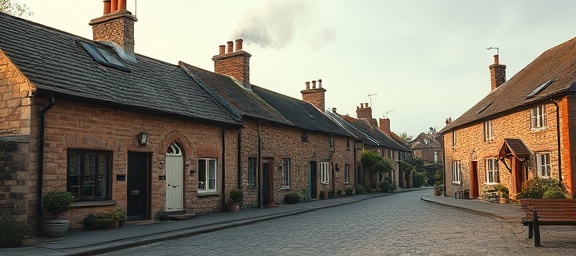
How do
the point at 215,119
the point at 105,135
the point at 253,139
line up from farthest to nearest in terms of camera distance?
the point at 253,139
the point at 215,119
the point at 105,135

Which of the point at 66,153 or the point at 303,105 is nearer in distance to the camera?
the point at 66,153

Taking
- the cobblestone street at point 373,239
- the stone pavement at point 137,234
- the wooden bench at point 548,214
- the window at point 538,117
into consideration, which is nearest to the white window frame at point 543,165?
the window at point 538,117

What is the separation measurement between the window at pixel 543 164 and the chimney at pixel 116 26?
1807 centimetres

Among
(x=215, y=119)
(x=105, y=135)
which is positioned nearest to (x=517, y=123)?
(x=215, y=119)

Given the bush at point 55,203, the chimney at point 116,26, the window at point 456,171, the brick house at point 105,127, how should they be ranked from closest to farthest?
the bush at point 55,203 < the brick house at point 105,127 < the chimney at point 116,26 < the window at point 456,171

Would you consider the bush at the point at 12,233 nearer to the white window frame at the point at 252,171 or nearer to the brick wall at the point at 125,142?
the brick wall at the point at 125,142

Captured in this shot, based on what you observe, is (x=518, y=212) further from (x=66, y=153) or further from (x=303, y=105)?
(x=303, y=105)

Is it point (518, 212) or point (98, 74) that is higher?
point (98, 74)

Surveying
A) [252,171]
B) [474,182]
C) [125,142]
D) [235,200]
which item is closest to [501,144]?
[474,182]

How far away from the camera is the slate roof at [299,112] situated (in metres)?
29.7

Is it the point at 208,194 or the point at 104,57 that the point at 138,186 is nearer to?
the point at 208,194

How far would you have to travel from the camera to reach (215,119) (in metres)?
19.8

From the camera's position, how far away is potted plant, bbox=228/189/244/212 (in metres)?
20.6

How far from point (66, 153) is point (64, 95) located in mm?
1632
